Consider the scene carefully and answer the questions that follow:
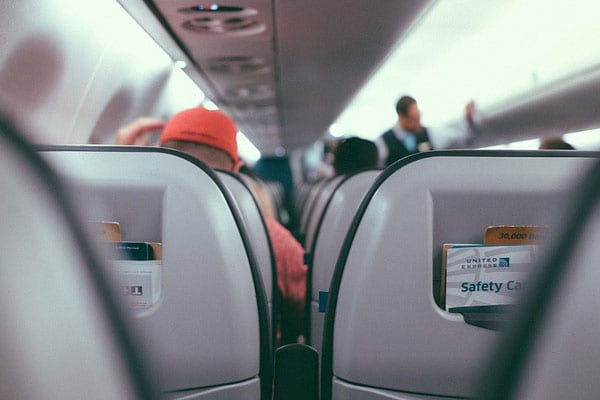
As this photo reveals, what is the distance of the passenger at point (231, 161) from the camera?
2.49 m

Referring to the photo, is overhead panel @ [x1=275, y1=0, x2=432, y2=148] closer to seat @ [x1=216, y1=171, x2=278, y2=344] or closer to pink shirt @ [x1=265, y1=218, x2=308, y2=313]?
pink shirt @ [x1=265, y1=218, x2=308, y2=313]

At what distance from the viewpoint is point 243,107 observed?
1196cm

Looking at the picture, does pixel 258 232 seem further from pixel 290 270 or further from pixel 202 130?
pixel 202 130

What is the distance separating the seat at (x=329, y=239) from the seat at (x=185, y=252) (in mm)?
657

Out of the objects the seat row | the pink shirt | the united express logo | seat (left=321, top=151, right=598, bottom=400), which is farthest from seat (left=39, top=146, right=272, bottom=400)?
the pink shirt

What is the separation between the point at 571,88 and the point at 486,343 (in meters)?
4.30

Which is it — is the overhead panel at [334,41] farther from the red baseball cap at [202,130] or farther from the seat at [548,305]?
the seat at [548,305]

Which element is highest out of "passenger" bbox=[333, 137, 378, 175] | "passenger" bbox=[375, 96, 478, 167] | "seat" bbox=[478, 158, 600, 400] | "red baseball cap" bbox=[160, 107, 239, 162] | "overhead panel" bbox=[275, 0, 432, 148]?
"overhead panel" bbox=[275, 0, 432, 148]

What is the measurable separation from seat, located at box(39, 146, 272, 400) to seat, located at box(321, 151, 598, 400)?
244 mm

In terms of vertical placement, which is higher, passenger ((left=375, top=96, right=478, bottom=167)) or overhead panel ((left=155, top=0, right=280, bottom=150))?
overhead panel ((left=155, top=0, right=280, bottom=150))

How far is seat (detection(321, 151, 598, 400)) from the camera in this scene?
51.8 inches

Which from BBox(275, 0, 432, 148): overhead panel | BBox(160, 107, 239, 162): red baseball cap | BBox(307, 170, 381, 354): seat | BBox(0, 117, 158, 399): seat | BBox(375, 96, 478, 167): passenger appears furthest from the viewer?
BBox(375, 96, 478, 167): passenger

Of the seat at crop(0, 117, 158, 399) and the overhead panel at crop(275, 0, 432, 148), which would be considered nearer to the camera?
the seat at crop(0, 117, 158, 399)

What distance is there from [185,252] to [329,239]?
839 millimetres
